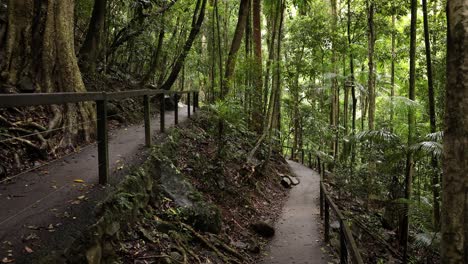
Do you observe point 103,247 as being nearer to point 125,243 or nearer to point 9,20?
point 125,243

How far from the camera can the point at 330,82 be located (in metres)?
17.5

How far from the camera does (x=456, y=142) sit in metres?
4.27

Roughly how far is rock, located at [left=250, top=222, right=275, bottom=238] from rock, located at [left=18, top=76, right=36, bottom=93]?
5.43 m

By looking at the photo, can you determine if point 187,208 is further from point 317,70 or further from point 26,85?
point 317,70

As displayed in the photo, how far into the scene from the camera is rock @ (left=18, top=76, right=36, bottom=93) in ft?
20.3

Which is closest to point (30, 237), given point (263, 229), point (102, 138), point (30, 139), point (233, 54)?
point (102, 138)

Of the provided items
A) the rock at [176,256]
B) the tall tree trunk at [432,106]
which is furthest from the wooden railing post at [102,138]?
the tall tree trunk at [432,106]

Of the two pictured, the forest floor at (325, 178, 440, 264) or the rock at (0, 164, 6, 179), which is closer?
the rock at (0, 164, 6, 179)

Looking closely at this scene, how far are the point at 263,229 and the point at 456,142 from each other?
17.4 ft

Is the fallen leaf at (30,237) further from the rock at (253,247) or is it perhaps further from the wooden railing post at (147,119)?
the rock at (253,247)

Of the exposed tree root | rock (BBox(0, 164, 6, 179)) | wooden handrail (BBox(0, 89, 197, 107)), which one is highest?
wooden handrail (BBox(0, 89, 197, 107))

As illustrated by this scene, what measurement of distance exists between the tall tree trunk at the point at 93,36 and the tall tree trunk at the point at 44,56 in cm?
233

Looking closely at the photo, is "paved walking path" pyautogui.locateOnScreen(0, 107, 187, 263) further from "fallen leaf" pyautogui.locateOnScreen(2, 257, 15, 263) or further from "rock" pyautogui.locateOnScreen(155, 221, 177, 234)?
"rock" pyautogui.locateOnScreen(155, 221, 177, 234)

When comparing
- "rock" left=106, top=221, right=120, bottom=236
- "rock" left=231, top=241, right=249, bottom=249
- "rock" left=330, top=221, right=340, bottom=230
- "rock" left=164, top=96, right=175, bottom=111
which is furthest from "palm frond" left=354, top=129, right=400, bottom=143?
"rock" left=164, top=96, right=175, bottom=111
